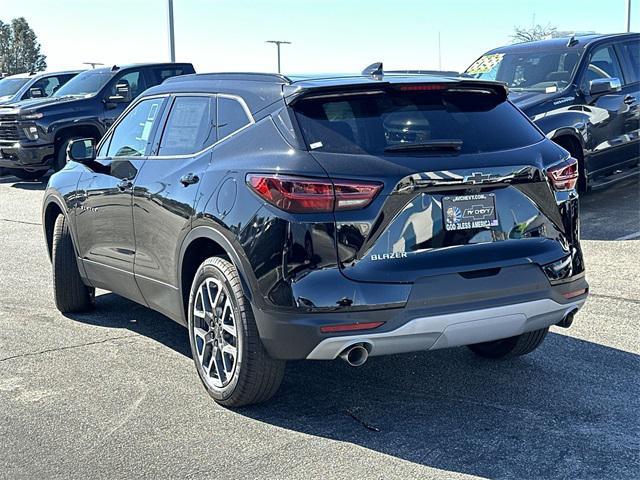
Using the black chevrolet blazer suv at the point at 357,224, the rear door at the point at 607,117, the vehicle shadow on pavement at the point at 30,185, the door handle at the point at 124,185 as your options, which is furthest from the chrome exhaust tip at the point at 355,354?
the vehicle shadow on pavement at the point at 30,185

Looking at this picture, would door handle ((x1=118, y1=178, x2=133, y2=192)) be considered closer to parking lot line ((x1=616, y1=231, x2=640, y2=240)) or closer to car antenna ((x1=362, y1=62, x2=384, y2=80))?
car antenna ((x1=362, y1=62, x2=384, y2=80))

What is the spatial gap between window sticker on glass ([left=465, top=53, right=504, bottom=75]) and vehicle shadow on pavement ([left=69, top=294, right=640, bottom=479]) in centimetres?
623

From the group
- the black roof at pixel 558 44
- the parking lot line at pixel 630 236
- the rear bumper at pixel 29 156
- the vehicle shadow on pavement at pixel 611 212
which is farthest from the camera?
the rear bumper at pixel 29 156

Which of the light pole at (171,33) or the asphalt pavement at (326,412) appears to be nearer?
the asphalt pavement at (326,412)

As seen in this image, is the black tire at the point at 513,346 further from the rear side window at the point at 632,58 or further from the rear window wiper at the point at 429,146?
the rear side window at the point at 632,58

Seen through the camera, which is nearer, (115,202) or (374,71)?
(374,71)

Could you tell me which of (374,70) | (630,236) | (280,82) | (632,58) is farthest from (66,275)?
(632,58)

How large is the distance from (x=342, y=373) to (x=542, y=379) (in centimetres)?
115

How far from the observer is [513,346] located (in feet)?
17.0

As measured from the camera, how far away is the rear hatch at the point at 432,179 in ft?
13.2

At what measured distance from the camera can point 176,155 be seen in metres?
5.15

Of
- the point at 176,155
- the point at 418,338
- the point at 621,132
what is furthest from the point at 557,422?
the point at 621,132

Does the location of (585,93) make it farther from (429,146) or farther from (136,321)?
(429,146)

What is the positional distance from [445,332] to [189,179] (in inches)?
66.7
